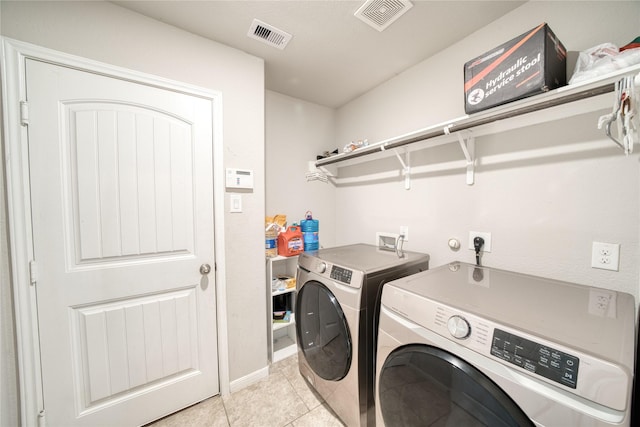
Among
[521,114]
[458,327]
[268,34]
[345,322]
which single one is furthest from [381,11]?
[345,322]

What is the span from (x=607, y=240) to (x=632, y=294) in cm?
23

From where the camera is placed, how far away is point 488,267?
1346 mm

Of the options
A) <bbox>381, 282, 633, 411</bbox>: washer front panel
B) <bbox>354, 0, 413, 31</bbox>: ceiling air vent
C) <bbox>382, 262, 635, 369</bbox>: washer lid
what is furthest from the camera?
<bbox>354, 0, 413, 31</bbox>: ceiling air vent

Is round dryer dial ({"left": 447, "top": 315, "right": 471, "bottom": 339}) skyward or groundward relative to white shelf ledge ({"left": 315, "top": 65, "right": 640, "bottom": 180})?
groundward

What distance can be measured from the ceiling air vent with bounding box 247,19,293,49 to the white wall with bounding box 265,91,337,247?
66 centimetres

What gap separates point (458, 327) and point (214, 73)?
1.91m

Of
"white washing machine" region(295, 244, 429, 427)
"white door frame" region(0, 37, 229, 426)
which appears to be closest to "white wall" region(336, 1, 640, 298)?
"white washing machine" region(295, 244, 429, 427)

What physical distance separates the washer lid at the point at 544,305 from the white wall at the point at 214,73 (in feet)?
3.57

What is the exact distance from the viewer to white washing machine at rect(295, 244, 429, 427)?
3.87 feet

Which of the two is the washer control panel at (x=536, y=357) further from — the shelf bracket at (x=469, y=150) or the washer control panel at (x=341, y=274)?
the shelf bracket at (x=469, y=150)

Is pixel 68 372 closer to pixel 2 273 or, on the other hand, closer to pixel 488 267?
pixel 2 273

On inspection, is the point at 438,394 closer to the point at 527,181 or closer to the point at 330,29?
the point at 527,181

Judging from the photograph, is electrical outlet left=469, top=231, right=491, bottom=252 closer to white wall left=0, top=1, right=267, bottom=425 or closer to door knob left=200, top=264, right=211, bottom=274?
white wall left=0, top=1, right=267, bottom=425

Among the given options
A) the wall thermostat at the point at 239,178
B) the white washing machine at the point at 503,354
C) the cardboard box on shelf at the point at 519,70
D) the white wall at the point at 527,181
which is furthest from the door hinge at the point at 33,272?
the cardboard box on shelf at the point at 519,70
